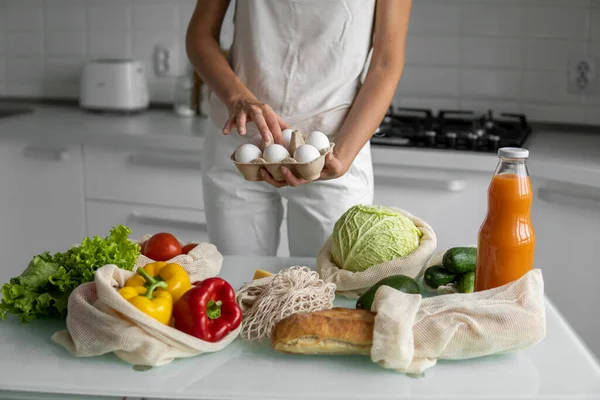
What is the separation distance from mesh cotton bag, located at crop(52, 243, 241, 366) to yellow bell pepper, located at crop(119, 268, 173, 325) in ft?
0.06

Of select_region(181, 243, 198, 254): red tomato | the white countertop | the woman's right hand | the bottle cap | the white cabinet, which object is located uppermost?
the woman's right hand

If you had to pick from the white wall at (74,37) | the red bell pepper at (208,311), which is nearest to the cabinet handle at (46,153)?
the white wall at (74,37)

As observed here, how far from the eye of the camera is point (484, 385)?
44.5 inches

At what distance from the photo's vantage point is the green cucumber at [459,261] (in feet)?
4.67

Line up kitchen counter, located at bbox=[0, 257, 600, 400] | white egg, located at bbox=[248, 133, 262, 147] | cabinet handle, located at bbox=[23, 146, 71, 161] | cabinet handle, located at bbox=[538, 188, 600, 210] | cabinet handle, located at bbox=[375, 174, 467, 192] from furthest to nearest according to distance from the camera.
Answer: cabinet handle, located at bbox=[23, 146, 71, 161], cabinet handle, located at bbox=[375, 174, 467, 192], cabinet handle, located at bbox=[538, 188, 600, 210], white egg, located at bbox=[248, 133, 262, 147], kitchen counter, located at bbox=[0, 257, 600, 400]

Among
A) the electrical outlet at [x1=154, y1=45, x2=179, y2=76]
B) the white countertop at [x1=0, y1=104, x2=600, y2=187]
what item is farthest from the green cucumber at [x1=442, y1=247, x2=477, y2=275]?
the electrical outlet at [x1=154, y1=45, x2=179, y2=76]

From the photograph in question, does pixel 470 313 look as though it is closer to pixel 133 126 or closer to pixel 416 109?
pixel 416 109

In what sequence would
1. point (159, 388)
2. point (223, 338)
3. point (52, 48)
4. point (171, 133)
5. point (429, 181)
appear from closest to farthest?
point (159, 388) → point (223, 338) → point (429, 181) → point (171, 133) → point (52, 48)

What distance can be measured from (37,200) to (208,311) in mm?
1900

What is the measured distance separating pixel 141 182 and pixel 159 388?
1.75 meters

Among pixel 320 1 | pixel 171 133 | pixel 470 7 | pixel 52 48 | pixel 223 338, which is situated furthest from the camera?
pixel 52 48

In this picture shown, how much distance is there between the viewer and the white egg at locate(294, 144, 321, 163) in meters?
1.52

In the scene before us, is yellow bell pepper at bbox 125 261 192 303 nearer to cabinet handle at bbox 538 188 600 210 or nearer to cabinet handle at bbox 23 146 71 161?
cabinet handle at bbox 538 188 600 210

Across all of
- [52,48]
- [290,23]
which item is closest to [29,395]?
[290,23]
